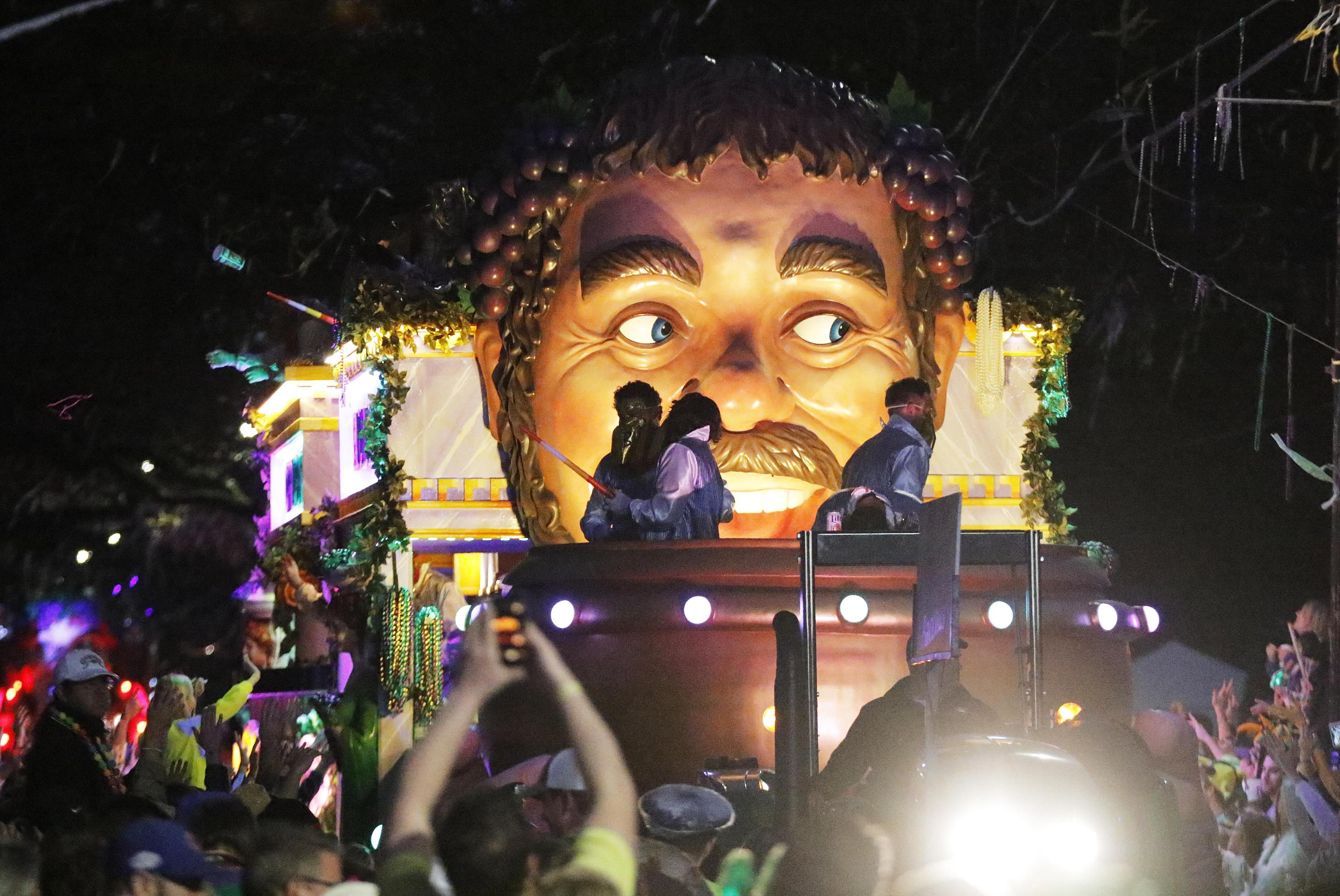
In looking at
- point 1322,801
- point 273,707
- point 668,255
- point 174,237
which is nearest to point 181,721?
point 273,707

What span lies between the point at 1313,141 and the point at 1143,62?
6.63 feet

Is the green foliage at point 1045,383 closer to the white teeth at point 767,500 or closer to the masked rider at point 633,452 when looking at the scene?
the white teeth at point 767,500

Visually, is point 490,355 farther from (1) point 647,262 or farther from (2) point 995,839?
(2) point 995,839

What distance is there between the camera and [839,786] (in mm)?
4992

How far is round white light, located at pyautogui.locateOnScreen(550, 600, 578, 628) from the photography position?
285 inches

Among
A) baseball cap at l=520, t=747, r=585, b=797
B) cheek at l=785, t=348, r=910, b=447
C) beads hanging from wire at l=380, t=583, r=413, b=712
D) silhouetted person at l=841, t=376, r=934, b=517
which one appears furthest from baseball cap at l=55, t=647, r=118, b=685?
cheek at l=785, t=348, r=910, b=447

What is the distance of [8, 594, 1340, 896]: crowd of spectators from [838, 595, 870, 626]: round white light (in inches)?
51.6

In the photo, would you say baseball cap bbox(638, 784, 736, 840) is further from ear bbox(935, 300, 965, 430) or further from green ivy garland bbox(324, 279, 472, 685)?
ear bbox(935, 300, 965, 430)

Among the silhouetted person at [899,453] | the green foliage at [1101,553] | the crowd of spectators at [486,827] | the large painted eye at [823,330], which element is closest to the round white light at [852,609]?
the silhouetted person at [899,453]

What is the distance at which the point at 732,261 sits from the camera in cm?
965

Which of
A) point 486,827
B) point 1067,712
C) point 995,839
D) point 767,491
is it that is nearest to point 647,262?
point 767,491

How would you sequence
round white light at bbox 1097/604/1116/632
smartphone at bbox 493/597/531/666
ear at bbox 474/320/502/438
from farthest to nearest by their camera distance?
ear at bbox 474/320/502/438 → round white light at bbox 1097/604/1116/632 → smartphone at bbox 493/597/531/666

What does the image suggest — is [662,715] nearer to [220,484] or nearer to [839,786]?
[839,786]

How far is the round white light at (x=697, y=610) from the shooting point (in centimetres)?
712
